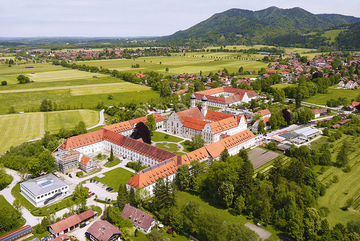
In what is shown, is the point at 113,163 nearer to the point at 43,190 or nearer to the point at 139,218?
the point at 43,190

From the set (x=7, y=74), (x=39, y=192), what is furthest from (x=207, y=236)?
(x=7, y=74)

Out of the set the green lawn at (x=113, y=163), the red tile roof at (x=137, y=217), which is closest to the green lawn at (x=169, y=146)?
the green lawn at (x=113, y=163)

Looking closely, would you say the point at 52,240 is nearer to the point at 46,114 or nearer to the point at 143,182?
the point at 143,182

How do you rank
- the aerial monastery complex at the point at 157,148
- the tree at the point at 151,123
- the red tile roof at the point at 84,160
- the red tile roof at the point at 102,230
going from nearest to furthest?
the red tile roof at the point at 102,230 < the aerial monastery complex at the point at 157,148 < the red tile roof at the point at 84,160 < the tree at the point at 151,123

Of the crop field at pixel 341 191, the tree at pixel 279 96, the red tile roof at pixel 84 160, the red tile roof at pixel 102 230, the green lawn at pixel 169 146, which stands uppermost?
the tree at pixel 279 96

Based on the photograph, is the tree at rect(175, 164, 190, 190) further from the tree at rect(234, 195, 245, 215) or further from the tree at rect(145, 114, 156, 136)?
the tree at rect(145, 114, 156, 136)

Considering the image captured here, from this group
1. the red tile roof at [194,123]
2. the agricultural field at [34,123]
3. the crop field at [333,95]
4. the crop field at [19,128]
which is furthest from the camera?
the crop field at [333,95]

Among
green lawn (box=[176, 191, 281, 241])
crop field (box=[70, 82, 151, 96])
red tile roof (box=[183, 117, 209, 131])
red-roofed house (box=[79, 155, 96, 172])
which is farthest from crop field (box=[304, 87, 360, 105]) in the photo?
red-roofed house (box=[79, 155, 96, 172])

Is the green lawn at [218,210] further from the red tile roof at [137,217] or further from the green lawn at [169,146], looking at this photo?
the green lawn at [169,146]
